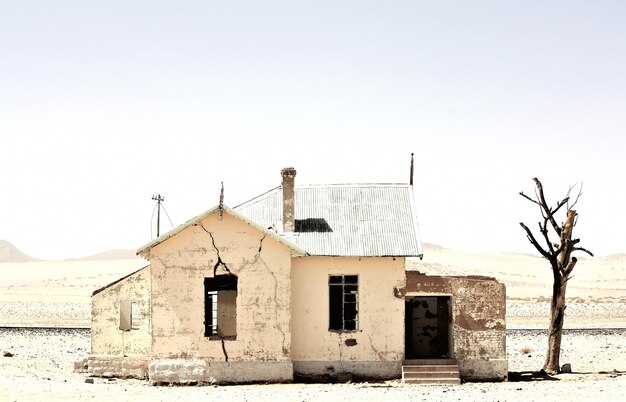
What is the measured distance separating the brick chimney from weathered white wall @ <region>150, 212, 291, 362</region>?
181 cm

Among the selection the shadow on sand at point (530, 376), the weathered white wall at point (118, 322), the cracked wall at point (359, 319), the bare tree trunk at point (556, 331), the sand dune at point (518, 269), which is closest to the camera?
the cracked wall at point (359, 319)

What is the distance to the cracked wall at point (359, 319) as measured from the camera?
76.4 feet

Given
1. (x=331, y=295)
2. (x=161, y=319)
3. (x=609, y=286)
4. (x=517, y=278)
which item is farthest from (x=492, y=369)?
(x=517, y=278)

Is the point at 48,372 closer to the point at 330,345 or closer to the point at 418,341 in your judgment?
the point at 330,345

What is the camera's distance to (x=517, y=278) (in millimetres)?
114125

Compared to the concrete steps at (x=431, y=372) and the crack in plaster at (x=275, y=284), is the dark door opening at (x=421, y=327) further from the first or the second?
the crack in plaster at (x=275, y=284)

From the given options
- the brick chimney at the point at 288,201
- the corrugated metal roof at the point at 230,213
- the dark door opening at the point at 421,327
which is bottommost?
the dark door opening at the point at 421,327

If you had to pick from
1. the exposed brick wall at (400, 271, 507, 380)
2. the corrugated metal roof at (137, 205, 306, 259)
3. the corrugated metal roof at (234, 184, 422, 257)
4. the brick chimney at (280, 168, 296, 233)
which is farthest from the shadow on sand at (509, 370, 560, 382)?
the brick chimney at (280, 168, 296, 233)

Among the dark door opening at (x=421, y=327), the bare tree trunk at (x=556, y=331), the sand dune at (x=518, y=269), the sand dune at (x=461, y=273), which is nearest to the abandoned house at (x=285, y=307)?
the dark door opening at (x=421, y=327)

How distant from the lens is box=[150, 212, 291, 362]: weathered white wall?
74.5ft

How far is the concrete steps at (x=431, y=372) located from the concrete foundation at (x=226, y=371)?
3123 millimetres

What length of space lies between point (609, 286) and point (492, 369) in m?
85.1

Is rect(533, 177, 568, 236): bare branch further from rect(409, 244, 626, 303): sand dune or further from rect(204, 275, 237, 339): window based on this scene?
rect(409, 244, 626, 303): sand dune

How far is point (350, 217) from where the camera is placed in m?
25.0
